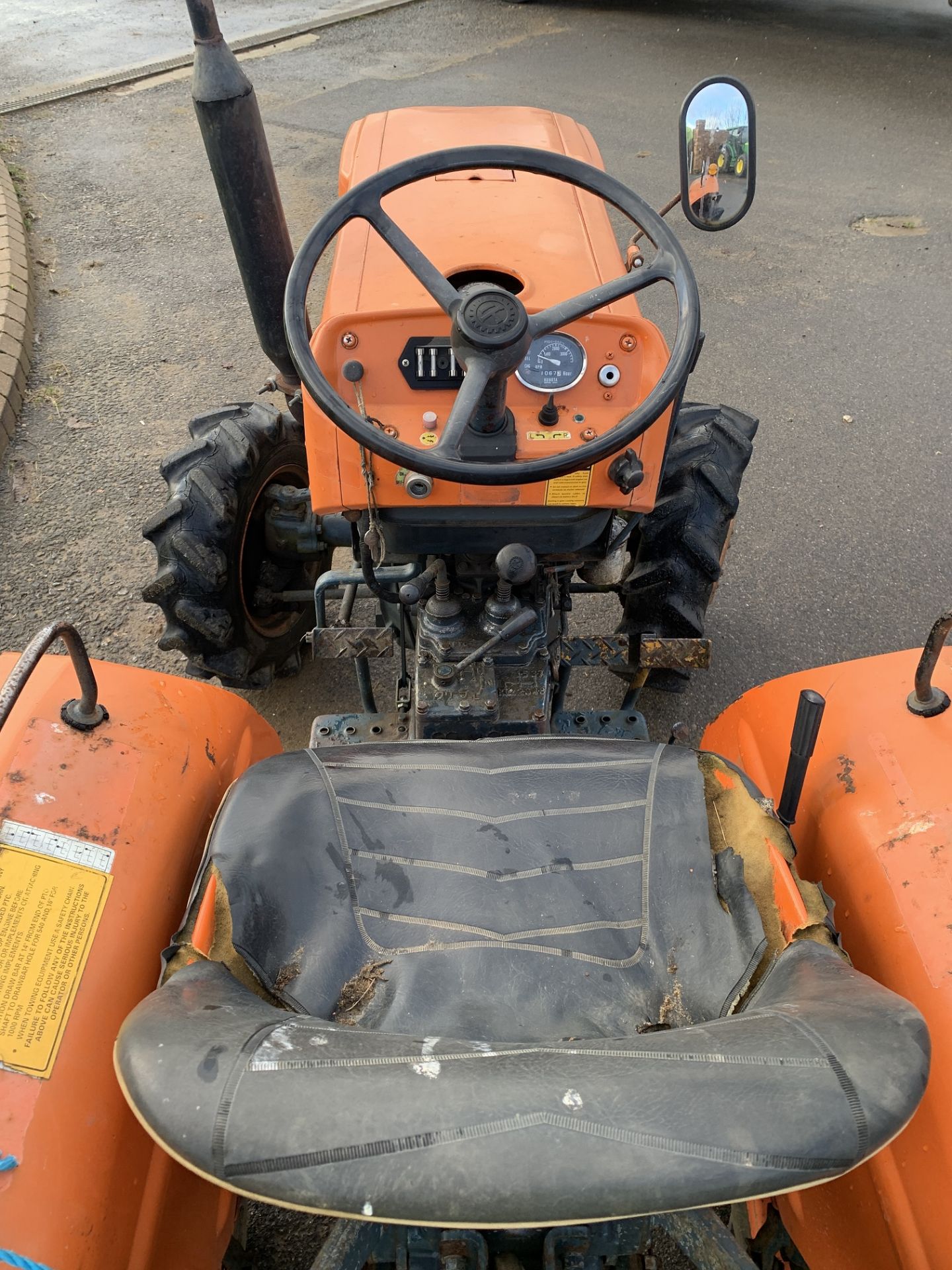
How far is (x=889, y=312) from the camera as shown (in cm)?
406

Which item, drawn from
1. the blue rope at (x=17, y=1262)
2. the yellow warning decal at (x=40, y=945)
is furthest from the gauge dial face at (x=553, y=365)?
the blue rope at (x=17, y=1262)

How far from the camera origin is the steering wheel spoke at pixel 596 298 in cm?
135

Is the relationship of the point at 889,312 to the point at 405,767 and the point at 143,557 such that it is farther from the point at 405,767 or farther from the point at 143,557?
the point at 405,767

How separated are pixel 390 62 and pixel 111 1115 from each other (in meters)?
7.19

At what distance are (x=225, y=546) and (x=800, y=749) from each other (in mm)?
1348

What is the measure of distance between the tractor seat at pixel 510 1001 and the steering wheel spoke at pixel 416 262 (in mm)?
684

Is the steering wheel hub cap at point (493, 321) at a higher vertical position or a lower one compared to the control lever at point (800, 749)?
higher

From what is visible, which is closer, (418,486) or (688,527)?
(418,486)

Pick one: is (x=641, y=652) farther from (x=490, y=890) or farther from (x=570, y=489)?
(x=490, y=890)

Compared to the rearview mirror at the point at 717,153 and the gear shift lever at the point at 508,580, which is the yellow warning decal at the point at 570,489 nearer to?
the gear shift lever at the point at 508,580

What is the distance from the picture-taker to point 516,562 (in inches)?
58.4

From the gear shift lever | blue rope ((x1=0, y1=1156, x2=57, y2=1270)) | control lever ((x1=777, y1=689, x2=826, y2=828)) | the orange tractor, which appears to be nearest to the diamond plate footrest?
the orange tractor

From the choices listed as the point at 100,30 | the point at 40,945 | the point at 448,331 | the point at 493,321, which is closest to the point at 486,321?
the point at 493,321

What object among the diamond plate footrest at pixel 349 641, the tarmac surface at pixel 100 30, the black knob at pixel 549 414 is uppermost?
the tarmac surface at pixel 100 30
